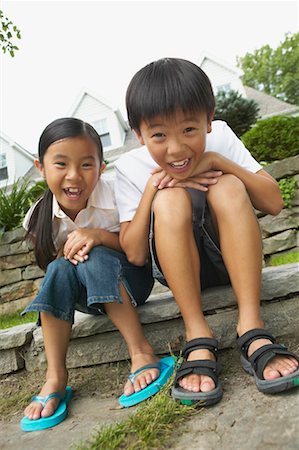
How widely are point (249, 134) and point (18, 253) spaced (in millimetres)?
2685

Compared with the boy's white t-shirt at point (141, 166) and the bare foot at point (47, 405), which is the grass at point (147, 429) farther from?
the boy's white t-shirt at point (141, 166)

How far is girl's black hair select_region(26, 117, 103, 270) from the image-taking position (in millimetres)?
1585

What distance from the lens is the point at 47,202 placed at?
1711 millimetres

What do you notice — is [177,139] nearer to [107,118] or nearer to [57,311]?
[57,311]

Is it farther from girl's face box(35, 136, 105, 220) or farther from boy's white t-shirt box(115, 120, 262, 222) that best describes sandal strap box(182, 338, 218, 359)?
girl's face box(35, 136, 105, 220)

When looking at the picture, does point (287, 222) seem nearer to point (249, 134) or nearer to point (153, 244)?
point (249, 134)

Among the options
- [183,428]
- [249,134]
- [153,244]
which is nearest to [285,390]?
[183,428]

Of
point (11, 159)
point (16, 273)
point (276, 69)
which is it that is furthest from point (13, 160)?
point (276, 69)

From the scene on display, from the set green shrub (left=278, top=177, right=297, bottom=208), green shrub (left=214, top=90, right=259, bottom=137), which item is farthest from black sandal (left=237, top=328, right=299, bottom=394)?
green shrub (left=214, top=90, right=259, bottom=137)

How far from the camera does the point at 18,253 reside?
3883 millimetres

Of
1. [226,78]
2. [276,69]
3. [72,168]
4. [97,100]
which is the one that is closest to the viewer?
[72,168]

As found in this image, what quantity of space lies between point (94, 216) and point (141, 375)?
66 centimetres

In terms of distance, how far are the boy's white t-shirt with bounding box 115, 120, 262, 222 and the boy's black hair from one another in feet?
0.77

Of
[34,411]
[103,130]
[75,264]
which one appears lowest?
[103,130]
